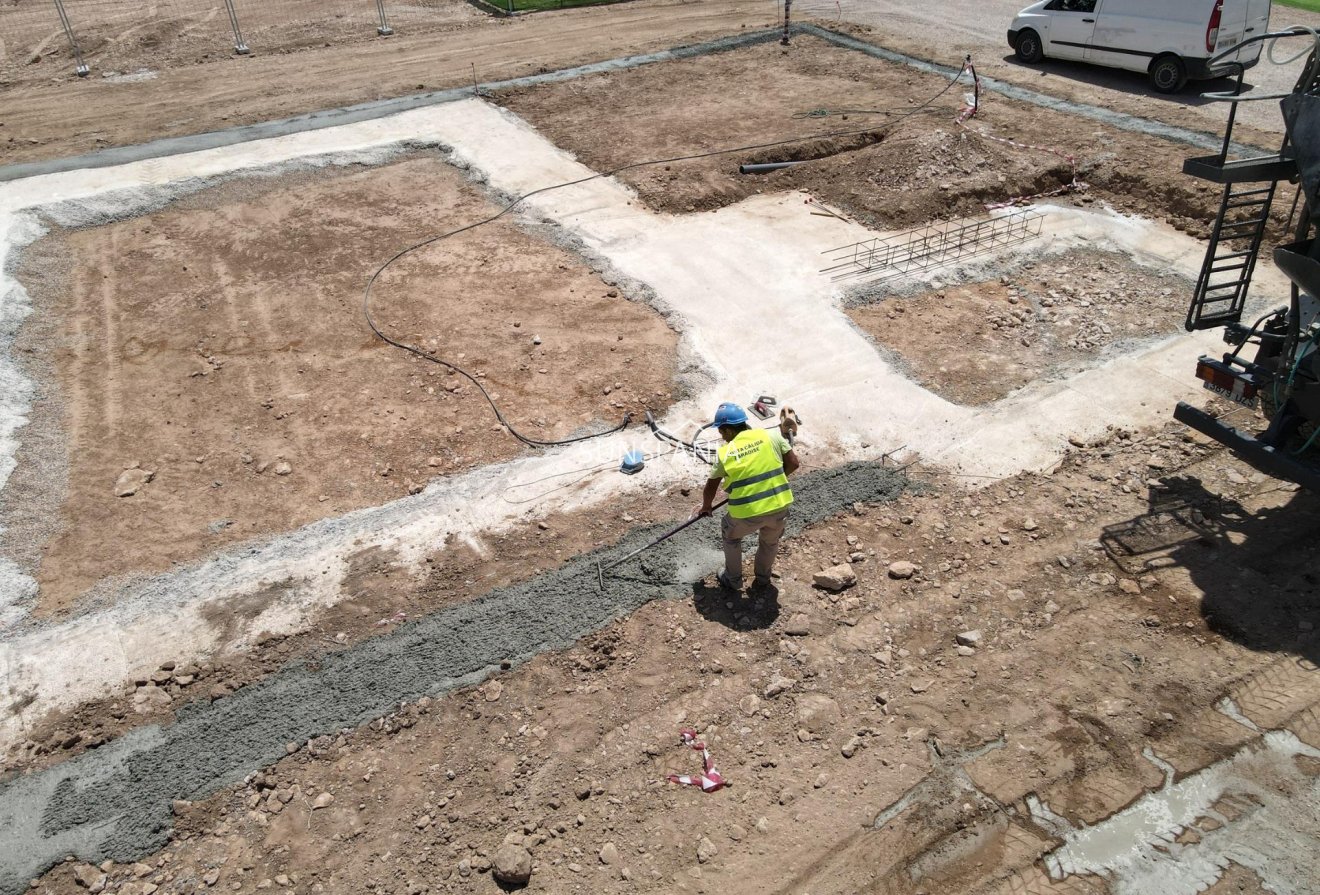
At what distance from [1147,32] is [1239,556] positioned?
14.5 metres

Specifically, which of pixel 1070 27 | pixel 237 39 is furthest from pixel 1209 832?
pixel 237 39

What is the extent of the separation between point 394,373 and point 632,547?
13.7 feet

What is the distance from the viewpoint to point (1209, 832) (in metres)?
5.39

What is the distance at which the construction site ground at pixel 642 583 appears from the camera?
549 centimetres

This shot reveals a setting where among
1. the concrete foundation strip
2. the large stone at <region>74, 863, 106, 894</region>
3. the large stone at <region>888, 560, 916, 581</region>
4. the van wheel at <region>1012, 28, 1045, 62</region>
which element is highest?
the van wheel at <region>1012, 28, 1045, 62</region>

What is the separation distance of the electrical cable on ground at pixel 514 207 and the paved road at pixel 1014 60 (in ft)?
6.56

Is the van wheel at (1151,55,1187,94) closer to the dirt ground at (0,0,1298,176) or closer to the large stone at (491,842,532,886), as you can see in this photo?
the dirt ground at (0,0,1298,176)

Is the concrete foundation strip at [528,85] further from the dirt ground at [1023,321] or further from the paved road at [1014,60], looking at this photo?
the dirt ground at [1023,321]

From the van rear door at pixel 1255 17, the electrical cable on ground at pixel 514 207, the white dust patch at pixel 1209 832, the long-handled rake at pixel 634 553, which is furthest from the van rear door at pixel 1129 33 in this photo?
the white dust patch at pixel 1209 832

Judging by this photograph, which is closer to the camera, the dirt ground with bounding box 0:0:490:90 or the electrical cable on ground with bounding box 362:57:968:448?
the electrical cable on ground with bounding box 362:57:968:448

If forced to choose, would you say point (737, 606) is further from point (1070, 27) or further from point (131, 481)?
point (1070, 27)

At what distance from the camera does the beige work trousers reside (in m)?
6.79

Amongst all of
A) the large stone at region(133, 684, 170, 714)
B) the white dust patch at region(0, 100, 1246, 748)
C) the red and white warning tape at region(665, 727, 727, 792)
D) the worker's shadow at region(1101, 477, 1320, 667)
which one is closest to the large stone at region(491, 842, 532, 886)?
the red and white warning tape at region(665, 727, 727, 792)

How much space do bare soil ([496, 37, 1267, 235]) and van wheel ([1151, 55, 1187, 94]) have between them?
9.96 feet
